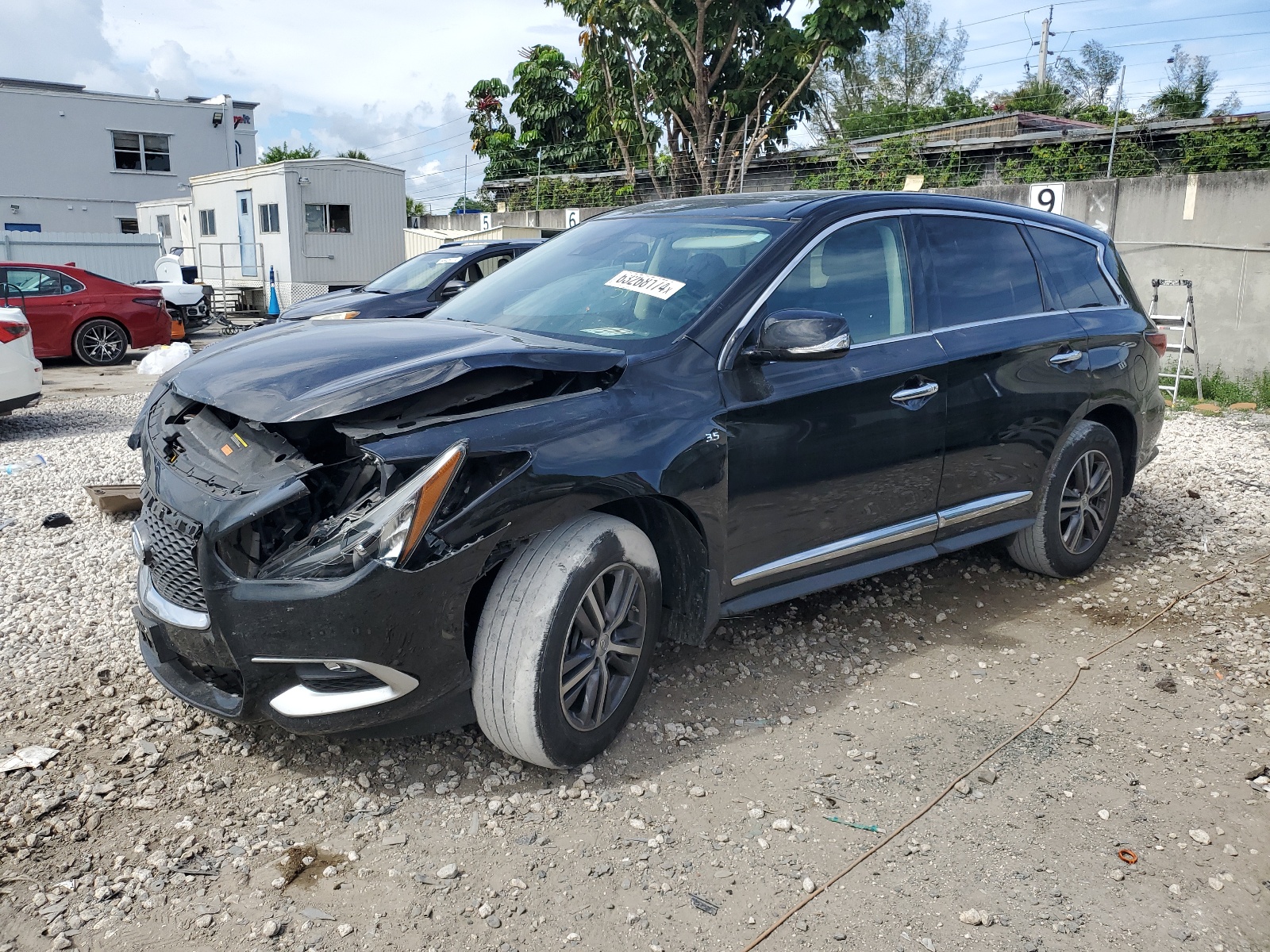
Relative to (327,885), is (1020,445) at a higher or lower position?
higher

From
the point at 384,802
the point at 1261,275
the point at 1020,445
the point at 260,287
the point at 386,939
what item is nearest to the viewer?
the point at 386,939

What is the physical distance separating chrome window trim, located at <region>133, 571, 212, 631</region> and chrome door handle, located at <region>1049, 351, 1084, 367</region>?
146 inches

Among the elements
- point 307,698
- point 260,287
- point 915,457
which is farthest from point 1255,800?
point 260,287

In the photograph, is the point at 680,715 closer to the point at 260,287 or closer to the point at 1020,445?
the point at 1020,445

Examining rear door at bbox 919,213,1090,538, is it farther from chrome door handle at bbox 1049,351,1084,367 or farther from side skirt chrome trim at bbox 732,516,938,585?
side skirt chrome trim at bbox 732,516,938,585

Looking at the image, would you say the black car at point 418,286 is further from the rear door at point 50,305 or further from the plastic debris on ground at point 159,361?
the rear door at point 50,305

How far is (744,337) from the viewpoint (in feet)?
11.3

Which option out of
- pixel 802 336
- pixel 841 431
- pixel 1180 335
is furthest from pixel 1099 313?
pixel 1180 335

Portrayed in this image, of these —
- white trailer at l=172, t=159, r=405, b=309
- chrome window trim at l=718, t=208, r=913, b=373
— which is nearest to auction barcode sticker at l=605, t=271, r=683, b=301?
chrome window trim at l=718, t=208, r=913, b=373

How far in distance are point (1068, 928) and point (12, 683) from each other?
11.9ft

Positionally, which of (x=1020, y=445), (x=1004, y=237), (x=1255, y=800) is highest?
(x=1004, y=237)

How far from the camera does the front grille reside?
282 cm

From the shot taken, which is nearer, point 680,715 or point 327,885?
point 327,885

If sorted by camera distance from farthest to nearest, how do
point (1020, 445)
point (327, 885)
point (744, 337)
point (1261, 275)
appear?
point (1261, 275)
point (1020, 445)
point (744, 337)
point (327, 885)
